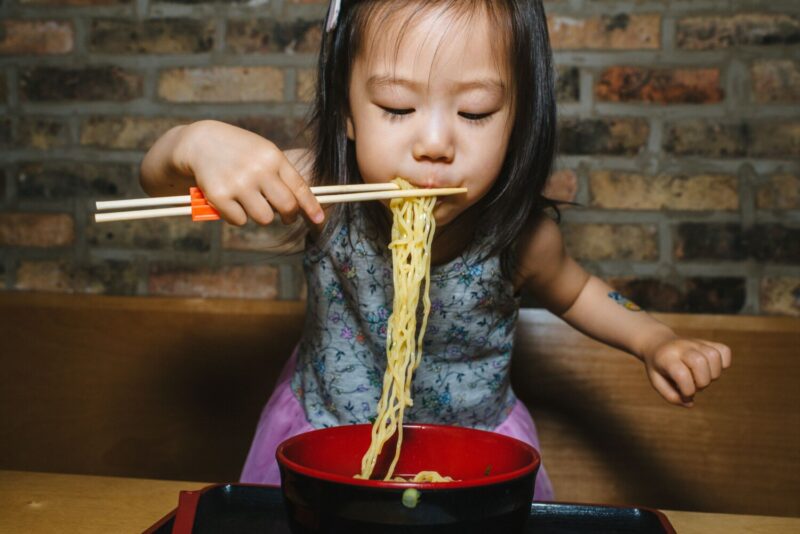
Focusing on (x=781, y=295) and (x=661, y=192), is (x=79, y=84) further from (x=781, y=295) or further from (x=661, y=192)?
(x=781, y=295)

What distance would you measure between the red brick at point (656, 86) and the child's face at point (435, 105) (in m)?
0.77

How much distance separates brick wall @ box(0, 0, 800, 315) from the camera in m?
1.72

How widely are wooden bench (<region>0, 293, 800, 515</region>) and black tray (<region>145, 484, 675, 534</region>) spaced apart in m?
0.86

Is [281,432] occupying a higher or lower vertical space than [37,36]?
lower

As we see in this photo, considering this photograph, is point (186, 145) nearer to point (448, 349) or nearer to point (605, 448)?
point (448, 349)

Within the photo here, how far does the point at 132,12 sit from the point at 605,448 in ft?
4.43

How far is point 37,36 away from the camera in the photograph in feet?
6.05

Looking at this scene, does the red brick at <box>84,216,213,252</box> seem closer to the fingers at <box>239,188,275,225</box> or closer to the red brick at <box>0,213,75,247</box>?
the red brick at <box>0,213,75,247</box>

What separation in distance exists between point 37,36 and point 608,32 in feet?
4.04

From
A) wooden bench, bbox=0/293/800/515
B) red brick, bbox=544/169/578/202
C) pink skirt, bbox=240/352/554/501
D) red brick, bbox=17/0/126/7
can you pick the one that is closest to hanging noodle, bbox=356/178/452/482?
pink skirt, bbox=240/352/554/501

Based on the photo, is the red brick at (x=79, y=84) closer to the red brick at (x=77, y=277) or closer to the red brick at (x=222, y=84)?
the red brick at (x=222, y=84)

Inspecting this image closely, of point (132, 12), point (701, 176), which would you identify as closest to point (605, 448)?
point (701, 176)

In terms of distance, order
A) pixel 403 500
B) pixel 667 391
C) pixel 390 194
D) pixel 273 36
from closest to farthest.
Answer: pixel 403 500, pixel 390 194, pixel 667 391, pixel 273 36

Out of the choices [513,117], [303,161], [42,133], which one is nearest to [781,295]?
[513,117]
